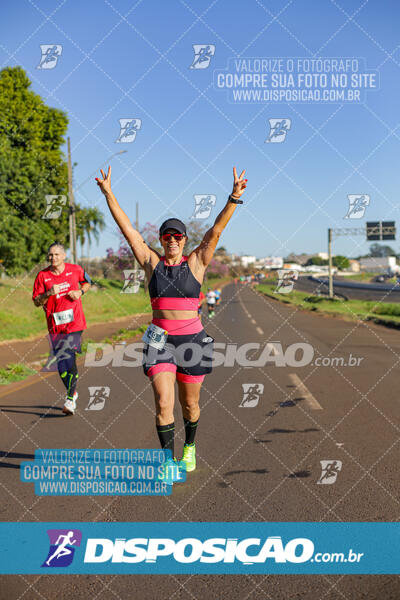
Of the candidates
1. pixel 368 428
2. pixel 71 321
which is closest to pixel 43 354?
pixel 71 321

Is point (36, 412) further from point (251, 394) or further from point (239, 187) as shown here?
point (239, 187)

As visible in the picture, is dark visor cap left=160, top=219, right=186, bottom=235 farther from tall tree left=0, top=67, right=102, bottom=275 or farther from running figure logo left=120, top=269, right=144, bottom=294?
tall tree left=0, top=67, right=102, bottom=275

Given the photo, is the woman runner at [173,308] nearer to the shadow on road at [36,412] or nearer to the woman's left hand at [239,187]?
the woman's left hand at [239,187]

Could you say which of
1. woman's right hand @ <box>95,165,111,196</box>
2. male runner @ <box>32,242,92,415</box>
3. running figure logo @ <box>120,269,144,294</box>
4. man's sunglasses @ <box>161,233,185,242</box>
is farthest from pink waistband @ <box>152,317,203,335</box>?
running figure logo @ <box>120,269,144,294</box>

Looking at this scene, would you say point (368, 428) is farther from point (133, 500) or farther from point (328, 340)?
point (328, 340)

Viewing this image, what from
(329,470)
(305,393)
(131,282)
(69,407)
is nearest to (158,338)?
(329,470)

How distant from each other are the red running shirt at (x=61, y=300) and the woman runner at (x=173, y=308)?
242 cm

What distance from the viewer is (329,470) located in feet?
15.8

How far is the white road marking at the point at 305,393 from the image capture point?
A: 296 inches

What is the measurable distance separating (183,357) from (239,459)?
119 centimetres

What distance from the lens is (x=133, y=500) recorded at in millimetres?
4215

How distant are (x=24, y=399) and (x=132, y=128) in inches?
219

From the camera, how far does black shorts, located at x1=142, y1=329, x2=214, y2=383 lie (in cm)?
450

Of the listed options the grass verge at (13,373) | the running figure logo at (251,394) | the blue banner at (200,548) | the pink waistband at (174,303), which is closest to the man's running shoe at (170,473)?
the blue banner at (200,548)
